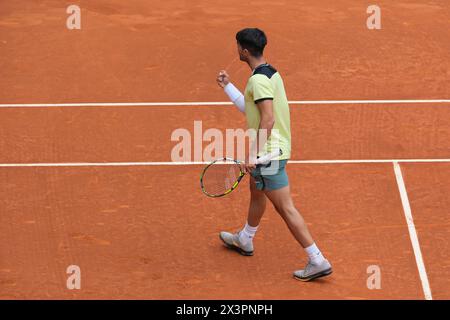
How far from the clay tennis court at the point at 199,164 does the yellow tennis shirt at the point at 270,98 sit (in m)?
1.36

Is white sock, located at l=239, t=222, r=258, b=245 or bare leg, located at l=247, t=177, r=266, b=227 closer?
bare leg, located at l=247, t=177, r=266, b=227

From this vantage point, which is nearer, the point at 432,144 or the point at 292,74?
the point at 432,144

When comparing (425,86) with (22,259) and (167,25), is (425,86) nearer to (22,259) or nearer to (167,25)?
(167,25)

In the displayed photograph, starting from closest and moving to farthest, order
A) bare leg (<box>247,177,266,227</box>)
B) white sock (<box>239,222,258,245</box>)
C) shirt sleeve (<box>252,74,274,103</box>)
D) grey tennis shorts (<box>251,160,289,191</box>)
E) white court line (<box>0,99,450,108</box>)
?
1. shirt sleeve (<box>252,74,274,103</box>)
2. grey tennis shorts (<box>251,160,289,191</box>)
3. bare leg (<box>247,177,266,227</box>)
4. white sock (<box>239,222,258,245</box>)
5. white court line (<box>0,99,450,108</box>)

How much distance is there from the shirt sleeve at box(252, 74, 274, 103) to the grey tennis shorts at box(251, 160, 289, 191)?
0.64 m

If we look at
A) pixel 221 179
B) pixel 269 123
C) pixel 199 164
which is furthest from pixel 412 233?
pixel 199 164

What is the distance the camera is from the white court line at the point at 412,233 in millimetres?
9472

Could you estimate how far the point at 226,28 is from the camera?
52.2ft

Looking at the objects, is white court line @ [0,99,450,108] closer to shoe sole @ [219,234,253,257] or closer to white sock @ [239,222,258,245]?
shoe sole @ [219,234,253,257]

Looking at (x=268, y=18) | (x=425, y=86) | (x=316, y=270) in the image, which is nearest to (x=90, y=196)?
(x=316, y=270)

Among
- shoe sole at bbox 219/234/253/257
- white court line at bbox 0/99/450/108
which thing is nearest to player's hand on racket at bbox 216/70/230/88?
shoe sole at bbox 219/234/253/257

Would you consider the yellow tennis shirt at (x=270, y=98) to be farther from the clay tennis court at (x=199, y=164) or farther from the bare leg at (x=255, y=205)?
the clay tennis court at (x=199, y=164)

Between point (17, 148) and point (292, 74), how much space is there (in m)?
4.12

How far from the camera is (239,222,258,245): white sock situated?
32.5ft
